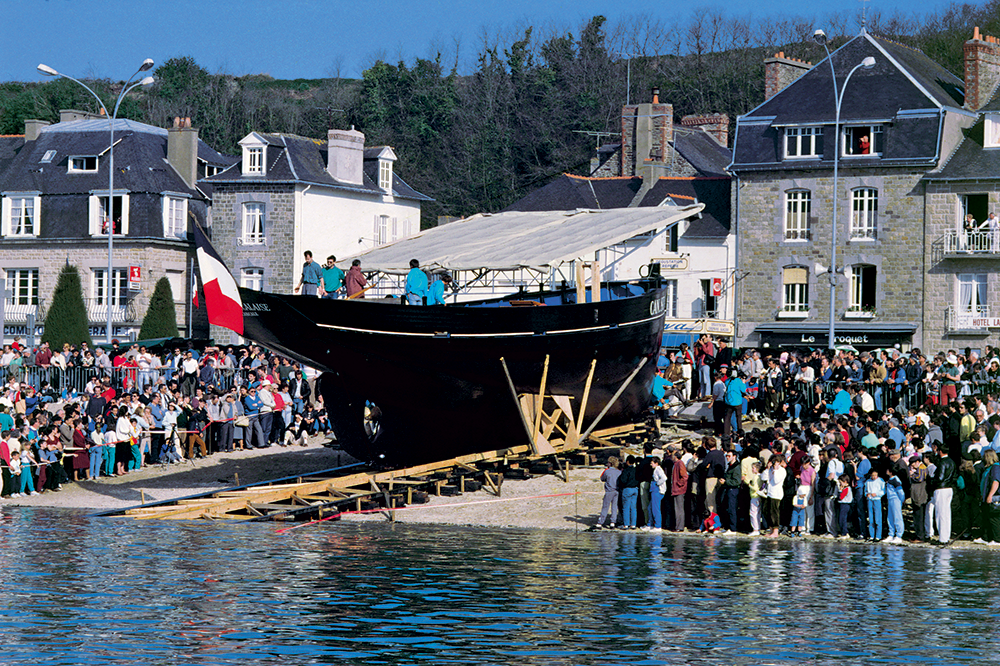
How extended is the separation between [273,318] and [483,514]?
5.53 m

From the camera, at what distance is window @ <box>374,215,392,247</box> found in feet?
198

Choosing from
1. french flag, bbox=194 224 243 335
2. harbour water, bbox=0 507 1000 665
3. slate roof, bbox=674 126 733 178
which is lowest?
harbour water, bbox=0 507 1000 665

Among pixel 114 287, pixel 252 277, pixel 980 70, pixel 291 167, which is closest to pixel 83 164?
pixel 114 287

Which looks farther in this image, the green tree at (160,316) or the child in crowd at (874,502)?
the green tree at (160,316)

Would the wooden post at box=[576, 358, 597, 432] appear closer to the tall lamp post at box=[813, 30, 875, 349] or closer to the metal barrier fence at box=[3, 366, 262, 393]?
the metal barrier fence at box=[3, 366, 262, 393]

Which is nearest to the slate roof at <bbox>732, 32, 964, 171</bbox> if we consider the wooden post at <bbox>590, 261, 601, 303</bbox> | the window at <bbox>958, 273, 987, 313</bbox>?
the window at <bbox>958, 273, 987, 313</bbox>

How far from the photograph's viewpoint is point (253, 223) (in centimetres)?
5694

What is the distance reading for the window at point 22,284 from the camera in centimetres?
6075

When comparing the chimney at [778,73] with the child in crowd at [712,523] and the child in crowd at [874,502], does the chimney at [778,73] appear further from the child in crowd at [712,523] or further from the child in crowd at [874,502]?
the child in crowd at [874,502]

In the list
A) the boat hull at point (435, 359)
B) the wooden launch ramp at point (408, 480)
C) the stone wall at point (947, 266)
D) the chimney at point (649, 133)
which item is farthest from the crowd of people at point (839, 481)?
the chimney at point (649, 133)

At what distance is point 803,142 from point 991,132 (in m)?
6.62

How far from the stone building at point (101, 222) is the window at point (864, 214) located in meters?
27.9

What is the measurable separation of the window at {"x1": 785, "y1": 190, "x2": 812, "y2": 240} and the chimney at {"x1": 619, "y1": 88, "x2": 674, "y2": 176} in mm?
8500

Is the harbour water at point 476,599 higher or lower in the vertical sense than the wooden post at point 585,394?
lower
